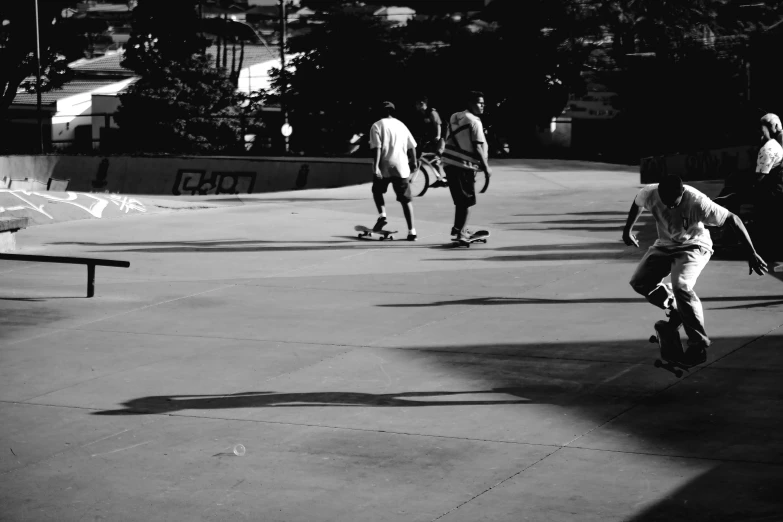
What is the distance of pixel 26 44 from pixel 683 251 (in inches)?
2068

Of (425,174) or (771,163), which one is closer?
(771,163)

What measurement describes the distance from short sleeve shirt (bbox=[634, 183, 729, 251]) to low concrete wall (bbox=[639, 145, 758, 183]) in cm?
1660

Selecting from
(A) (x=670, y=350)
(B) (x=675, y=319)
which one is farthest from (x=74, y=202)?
(A) (x=670, y=350)

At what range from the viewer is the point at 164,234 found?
16.0 meters

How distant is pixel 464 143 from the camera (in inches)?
541

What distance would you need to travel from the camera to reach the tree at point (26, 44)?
175 ft

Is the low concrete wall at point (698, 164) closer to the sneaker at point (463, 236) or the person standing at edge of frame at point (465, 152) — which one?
the sneaker at point (463, 236)

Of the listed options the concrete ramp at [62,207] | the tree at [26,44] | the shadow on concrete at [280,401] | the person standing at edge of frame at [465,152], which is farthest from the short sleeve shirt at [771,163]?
the tree at [26,44]

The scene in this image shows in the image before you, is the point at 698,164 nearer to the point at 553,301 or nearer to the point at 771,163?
the point at 771,163

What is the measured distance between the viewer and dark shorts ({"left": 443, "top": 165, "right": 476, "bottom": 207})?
13.9 meters

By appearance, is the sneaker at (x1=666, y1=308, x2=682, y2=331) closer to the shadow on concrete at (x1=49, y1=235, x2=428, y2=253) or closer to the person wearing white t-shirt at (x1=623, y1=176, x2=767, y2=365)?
the person wearing white t-shirt at (x1=623, y1=176, x2=767, y2=365)

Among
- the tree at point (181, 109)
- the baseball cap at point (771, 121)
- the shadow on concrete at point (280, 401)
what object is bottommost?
the tree at point (181, 109)

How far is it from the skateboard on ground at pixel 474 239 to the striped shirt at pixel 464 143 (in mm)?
1011

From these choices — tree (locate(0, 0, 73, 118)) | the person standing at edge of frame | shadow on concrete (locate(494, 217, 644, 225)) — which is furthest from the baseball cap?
tree (locate(0, 0, 73, 118))
